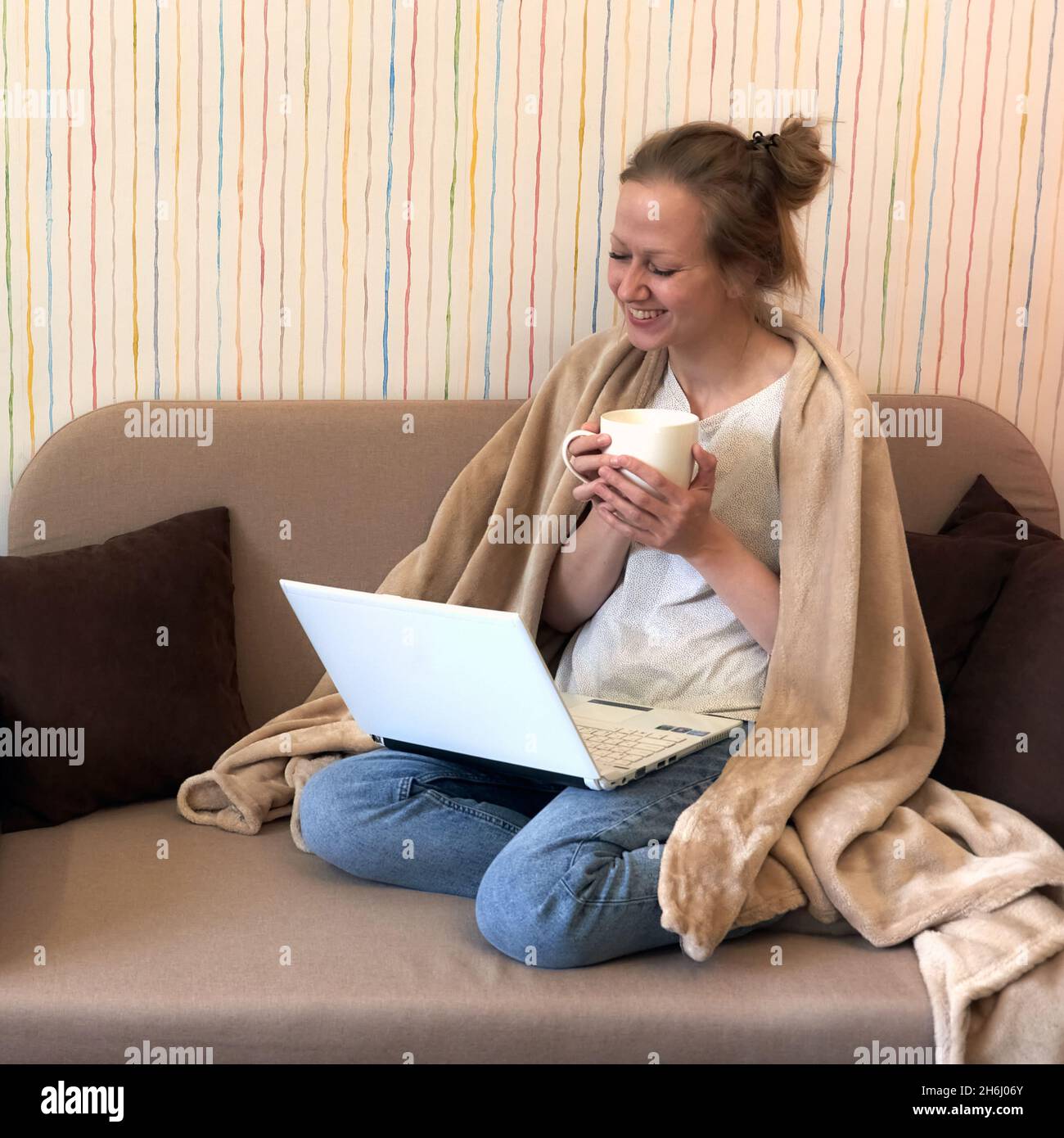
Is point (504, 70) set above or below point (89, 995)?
above

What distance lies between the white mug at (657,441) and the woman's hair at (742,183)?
30cm

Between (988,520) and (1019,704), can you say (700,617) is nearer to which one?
(1019,704)

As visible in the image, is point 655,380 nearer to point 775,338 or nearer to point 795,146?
point 775,338

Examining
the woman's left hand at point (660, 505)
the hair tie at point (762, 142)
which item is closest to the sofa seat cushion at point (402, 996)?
the woman's left hand at point (660, 505)

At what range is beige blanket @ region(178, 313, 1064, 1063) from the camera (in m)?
1.41

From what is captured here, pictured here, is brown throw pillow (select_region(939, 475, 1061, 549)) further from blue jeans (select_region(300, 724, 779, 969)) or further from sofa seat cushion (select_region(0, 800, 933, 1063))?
sofa seat cushion (select_region(0, 800, 933, 1063))

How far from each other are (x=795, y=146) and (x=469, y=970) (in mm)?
1091

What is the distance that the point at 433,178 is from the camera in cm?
205

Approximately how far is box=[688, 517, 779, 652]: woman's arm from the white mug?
0.40ft

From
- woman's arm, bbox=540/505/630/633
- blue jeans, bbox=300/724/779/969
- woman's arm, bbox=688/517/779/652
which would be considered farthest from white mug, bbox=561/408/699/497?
blue jeans, bbox=300/724/779/969

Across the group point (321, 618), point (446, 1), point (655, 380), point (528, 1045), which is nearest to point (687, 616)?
point (655, 380)

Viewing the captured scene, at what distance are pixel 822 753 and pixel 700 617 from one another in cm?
23

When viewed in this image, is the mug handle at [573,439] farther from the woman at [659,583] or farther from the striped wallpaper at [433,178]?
the striped wallpaper at [433,178]

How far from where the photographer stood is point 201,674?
6.06 ft
